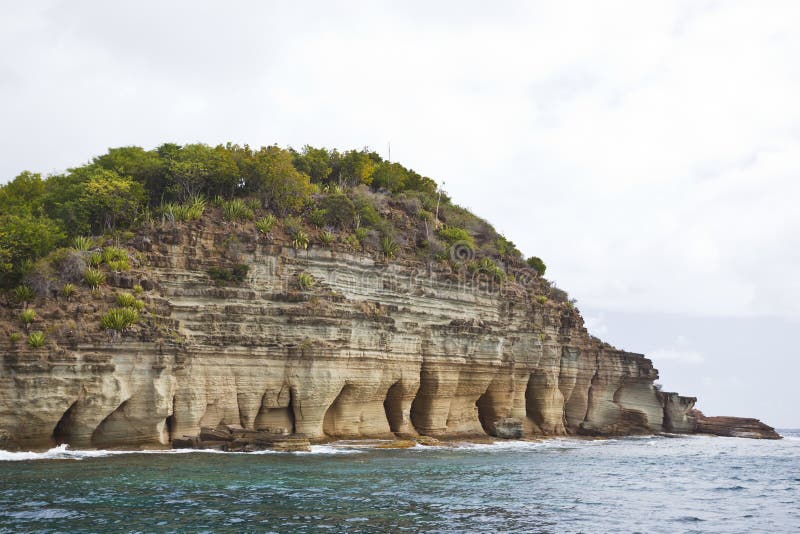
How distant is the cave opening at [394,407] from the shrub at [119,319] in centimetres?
1650

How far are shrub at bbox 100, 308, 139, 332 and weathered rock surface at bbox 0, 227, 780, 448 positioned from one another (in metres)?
0.63

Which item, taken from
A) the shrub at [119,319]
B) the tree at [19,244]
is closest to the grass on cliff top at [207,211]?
the tree at [19,244]

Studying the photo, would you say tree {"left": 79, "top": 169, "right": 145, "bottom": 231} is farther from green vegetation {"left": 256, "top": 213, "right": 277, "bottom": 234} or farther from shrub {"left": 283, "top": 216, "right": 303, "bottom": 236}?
shrub {"left": 283, "top": 216, "right": 303, "bottom": 236}

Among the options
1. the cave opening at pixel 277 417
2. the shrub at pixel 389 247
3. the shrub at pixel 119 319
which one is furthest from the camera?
the shrub at pixel 389 247

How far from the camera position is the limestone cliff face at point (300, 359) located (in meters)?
33.2

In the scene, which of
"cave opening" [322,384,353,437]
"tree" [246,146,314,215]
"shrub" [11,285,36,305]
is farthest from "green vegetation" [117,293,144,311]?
"tree" [246,146,314,215]

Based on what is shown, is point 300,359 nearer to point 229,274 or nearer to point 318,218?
point 229,274

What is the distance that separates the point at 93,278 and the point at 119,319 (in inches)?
138

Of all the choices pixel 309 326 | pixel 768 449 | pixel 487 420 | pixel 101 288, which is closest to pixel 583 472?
pixel 309 326

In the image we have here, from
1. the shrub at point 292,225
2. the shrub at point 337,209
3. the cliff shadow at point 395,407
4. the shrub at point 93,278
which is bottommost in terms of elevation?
the cliff shadow at point 395,407

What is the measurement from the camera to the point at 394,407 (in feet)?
153

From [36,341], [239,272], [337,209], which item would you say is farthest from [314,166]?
[36,341]

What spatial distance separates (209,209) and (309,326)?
11.2 meters

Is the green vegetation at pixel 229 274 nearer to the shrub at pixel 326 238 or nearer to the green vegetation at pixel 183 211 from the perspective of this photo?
the green vegetation at pixel 183 211
